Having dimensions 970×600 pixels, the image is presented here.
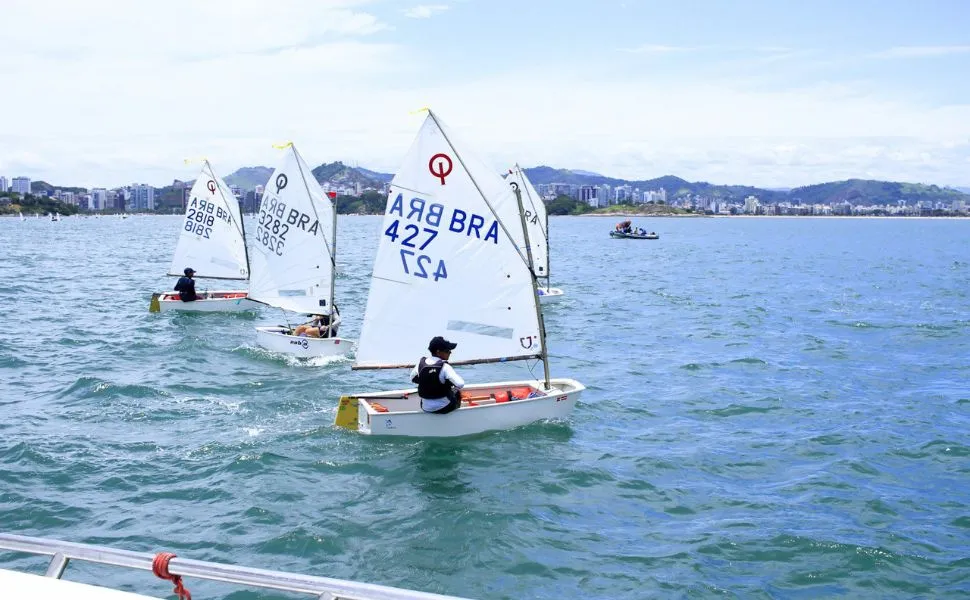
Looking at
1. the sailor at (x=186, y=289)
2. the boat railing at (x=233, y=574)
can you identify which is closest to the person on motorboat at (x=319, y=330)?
the sailor at (x=186, y=289)

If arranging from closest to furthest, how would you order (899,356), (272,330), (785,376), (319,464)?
(319,464) → (785,376) → (272,330) → (899,356)

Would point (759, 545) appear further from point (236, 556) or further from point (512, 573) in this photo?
point (236, 556)

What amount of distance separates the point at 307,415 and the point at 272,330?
8.16 m

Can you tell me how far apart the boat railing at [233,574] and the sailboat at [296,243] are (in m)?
20.9

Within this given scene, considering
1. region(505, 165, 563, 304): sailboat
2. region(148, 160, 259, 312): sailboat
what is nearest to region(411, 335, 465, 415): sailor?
region(148, 160, 259, 312): sailboat

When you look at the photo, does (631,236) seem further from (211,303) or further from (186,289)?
(186,289)

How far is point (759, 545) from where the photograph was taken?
41.6 ft

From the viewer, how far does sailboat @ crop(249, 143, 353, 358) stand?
2705 centimetres

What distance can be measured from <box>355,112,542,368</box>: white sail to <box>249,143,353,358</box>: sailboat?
27.6 ft

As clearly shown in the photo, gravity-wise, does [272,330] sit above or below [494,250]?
below

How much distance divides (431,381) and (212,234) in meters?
24.1

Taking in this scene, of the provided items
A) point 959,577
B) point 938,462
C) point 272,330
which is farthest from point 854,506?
point 272,330

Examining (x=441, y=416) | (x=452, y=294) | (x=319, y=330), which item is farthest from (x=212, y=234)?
Answer: (x=441, y=416)

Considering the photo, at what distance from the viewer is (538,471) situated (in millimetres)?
15867
